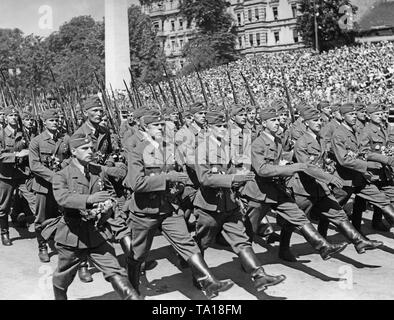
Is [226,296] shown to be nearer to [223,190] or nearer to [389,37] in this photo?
[223,190]

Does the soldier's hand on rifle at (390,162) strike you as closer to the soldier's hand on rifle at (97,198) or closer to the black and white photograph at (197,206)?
the black and white photograph at (197,206)

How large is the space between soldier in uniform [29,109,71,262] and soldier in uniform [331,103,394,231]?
3.37m

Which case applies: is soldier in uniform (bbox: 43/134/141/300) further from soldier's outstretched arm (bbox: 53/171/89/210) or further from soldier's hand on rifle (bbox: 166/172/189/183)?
soldier's hand on rifle (bbox: 166/172/189/183)

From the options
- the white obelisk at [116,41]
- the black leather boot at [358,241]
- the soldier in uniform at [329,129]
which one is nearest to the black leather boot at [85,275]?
the black leather boot at [358,241]

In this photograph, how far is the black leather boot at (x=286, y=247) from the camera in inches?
302

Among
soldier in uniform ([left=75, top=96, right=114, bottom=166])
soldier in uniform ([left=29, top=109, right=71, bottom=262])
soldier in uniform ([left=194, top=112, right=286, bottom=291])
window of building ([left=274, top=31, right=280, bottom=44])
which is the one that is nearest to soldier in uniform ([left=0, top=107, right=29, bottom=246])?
soldier in uniform ([left=29, top=109, right=71, bottom=262])

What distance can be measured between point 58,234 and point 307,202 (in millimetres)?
3088

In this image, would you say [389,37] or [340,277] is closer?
[340,277]

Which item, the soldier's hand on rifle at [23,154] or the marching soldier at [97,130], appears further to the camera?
the soldier's hand on rifle at [23,154]

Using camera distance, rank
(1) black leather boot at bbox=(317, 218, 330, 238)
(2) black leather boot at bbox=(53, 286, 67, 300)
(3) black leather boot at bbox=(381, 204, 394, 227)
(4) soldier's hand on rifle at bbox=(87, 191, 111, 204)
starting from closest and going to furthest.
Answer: (4) soldier's hand on rifle at bbox=(87, 191, 111, 204) < (2) black leather boot at bbox=(53, 286, 67, 300) < (3) black leather boot at bbox=(381, 204, 394, 227) < (1) black leather boot at bbox=(317, 218, 330, 238)

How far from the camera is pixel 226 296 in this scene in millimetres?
6391

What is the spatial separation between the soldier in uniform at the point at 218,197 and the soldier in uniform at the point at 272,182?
0.51 m

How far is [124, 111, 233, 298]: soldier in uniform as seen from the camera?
5.91 metres

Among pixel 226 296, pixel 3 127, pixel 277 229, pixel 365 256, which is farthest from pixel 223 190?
pixel 3 127
